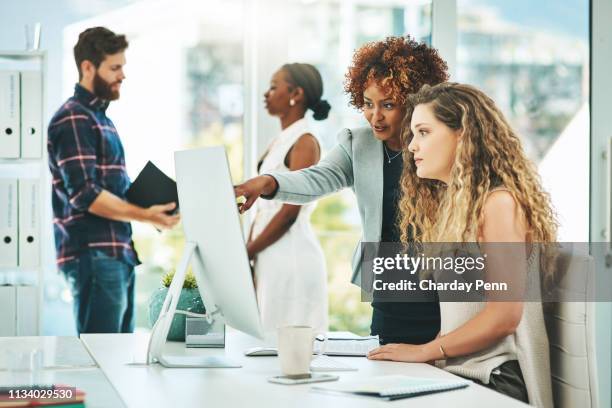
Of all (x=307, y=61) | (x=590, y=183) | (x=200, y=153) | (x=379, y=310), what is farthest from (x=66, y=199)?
(x=590, y=183)

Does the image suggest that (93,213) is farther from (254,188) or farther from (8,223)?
(254,188)

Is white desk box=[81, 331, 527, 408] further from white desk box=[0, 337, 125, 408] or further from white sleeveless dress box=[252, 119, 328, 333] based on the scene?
white sleeveless dress box=[252, 119, 328, 333]

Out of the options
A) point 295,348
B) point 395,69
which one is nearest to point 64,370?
point 295,348

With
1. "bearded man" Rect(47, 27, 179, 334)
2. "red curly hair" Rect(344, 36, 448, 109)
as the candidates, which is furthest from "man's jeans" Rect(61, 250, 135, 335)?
"red curly hair" Rect(344, 36, 448, 109)

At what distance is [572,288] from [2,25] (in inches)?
123

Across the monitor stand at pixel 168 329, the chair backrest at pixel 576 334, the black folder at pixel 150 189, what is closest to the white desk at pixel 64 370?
the monitor stand at pixel 168 329

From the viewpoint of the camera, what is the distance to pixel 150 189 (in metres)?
3.84

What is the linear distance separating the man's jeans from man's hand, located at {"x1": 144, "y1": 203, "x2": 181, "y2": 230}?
257 mm

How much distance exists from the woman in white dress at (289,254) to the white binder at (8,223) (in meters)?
1.02

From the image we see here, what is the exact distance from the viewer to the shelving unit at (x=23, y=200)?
3.76 meters

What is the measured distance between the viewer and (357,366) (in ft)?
6.21

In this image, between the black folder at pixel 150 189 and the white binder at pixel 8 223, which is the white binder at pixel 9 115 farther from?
the black folder at pixel 150 189

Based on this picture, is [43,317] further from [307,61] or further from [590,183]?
[590,183]

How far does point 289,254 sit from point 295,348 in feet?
7.00
